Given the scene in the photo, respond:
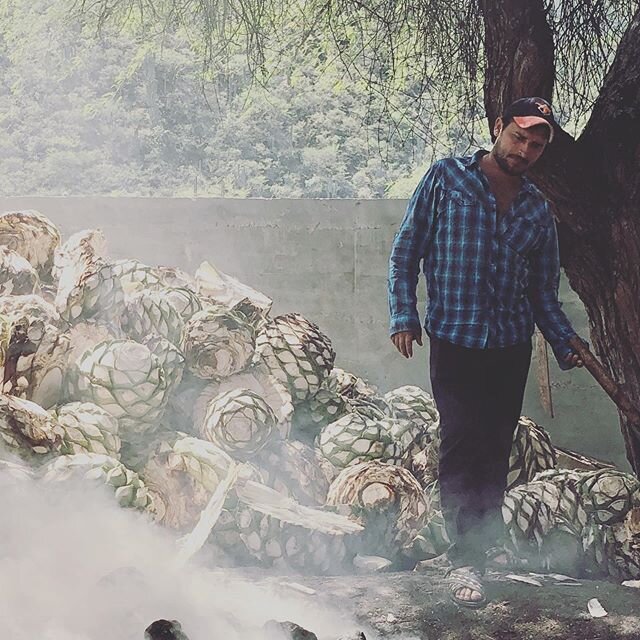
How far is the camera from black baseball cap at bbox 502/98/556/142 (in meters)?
2.69

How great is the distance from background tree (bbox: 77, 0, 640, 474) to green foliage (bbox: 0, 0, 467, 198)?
0.35 feet

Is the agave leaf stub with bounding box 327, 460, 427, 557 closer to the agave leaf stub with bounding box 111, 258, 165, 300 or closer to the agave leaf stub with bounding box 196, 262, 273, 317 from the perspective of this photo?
the agave leaf stub with bounding box 196, 262, 273, 317

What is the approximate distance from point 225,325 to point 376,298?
126cm

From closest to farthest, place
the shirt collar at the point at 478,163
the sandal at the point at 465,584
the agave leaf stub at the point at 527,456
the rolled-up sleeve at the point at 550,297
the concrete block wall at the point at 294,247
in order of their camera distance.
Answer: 1. the sandal at the point at 465,584
2. the shirt collar at the point at 478,163
3. the rolled-up sleeve at the point at 550,297
4. the agave leaf stub at the point at 527,456
5. the concrete block wall at the point at 294,247

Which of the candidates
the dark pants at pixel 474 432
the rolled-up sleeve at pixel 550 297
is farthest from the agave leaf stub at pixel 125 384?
the rolled-up sleeve at pixel 550 297

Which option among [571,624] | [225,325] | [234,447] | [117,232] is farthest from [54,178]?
[571,624]

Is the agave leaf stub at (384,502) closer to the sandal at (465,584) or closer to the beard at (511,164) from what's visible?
the sandal at (465,584)

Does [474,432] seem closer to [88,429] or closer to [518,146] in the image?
[518,146]

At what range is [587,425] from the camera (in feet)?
14.0

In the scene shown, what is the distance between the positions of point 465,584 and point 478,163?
1295mm

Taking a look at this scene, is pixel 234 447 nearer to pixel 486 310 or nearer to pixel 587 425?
pixel 486 310

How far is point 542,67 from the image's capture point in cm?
302

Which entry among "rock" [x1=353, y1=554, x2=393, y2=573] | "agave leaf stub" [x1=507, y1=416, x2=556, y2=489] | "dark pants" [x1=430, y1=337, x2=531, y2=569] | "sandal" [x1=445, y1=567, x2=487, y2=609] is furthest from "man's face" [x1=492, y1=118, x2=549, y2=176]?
"rock" [x1=353, y1=554, x2=393, y2=573]

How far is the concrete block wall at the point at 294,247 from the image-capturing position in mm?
4371
